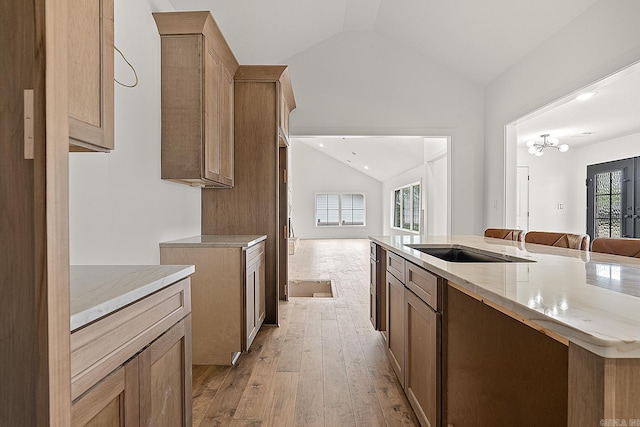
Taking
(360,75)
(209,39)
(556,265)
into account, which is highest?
(360,75)

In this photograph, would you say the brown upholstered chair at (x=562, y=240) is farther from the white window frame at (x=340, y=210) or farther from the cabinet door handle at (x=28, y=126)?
the white window frame at (x=340, y=210)

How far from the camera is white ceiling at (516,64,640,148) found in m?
4.09

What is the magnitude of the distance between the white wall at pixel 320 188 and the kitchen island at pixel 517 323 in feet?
41.7

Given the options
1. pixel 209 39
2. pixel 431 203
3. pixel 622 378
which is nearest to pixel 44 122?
pixel 622 378

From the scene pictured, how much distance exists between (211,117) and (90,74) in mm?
Result: 1453

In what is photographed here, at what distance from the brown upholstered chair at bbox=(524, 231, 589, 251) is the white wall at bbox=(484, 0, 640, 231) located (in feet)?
4.52

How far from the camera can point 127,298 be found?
0.99 meters

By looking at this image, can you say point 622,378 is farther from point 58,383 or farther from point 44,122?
point 44,122

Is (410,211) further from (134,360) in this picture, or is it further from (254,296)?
(134,360)

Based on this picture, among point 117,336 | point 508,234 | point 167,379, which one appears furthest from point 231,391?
point 508,234

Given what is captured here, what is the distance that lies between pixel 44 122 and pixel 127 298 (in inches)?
19.3

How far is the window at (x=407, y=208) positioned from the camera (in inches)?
413

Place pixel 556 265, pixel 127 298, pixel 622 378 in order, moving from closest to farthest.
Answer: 1. pixel 622 378
2. pixel 127 298
3. pixel 556 265

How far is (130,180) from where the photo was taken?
2.12 metres
